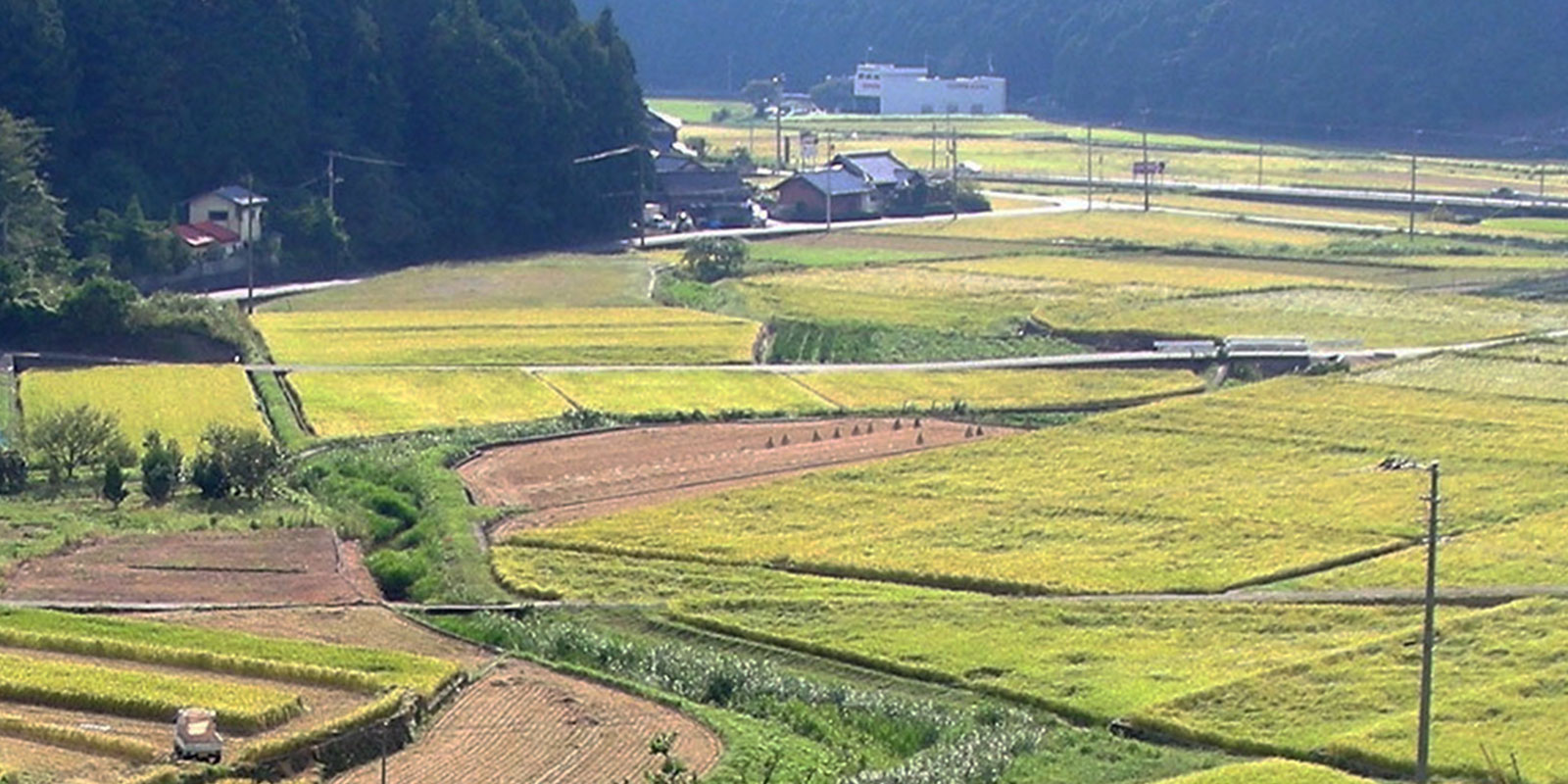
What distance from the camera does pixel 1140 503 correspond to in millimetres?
34688

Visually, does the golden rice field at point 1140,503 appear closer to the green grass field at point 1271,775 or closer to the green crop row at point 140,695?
the green grass field at point 1271,775

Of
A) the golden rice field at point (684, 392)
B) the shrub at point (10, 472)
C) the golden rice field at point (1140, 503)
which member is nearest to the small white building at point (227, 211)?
the golden rice field at point (684, 392)

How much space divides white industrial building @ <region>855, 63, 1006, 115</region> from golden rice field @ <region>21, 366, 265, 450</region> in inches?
3270

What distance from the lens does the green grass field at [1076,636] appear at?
25859 mm

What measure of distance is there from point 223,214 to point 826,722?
39.8 meters

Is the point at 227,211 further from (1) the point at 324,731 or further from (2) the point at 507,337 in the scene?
(1) the point at 324,731

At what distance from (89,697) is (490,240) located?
151 ft

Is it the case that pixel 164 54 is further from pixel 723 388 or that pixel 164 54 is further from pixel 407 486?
pixel 407 486

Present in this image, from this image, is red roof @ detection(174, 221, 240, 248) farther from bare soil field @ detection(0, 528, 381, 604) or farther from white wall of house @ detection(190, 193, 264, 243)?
bare soil field @ detection(0, 528, 381, 604)

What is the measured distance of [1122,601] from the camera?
29.2m

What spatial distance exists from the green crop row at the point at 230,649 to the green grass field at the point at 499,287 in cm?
2860

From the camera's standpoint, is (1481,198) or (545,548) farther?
(1481,198)

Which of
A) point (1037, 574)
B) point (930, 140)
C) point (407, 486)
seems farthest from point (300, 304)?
point (930, 140)

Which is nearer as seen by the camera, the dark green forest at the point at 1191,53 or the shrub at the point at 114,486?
the shrub at the point at 114,486
